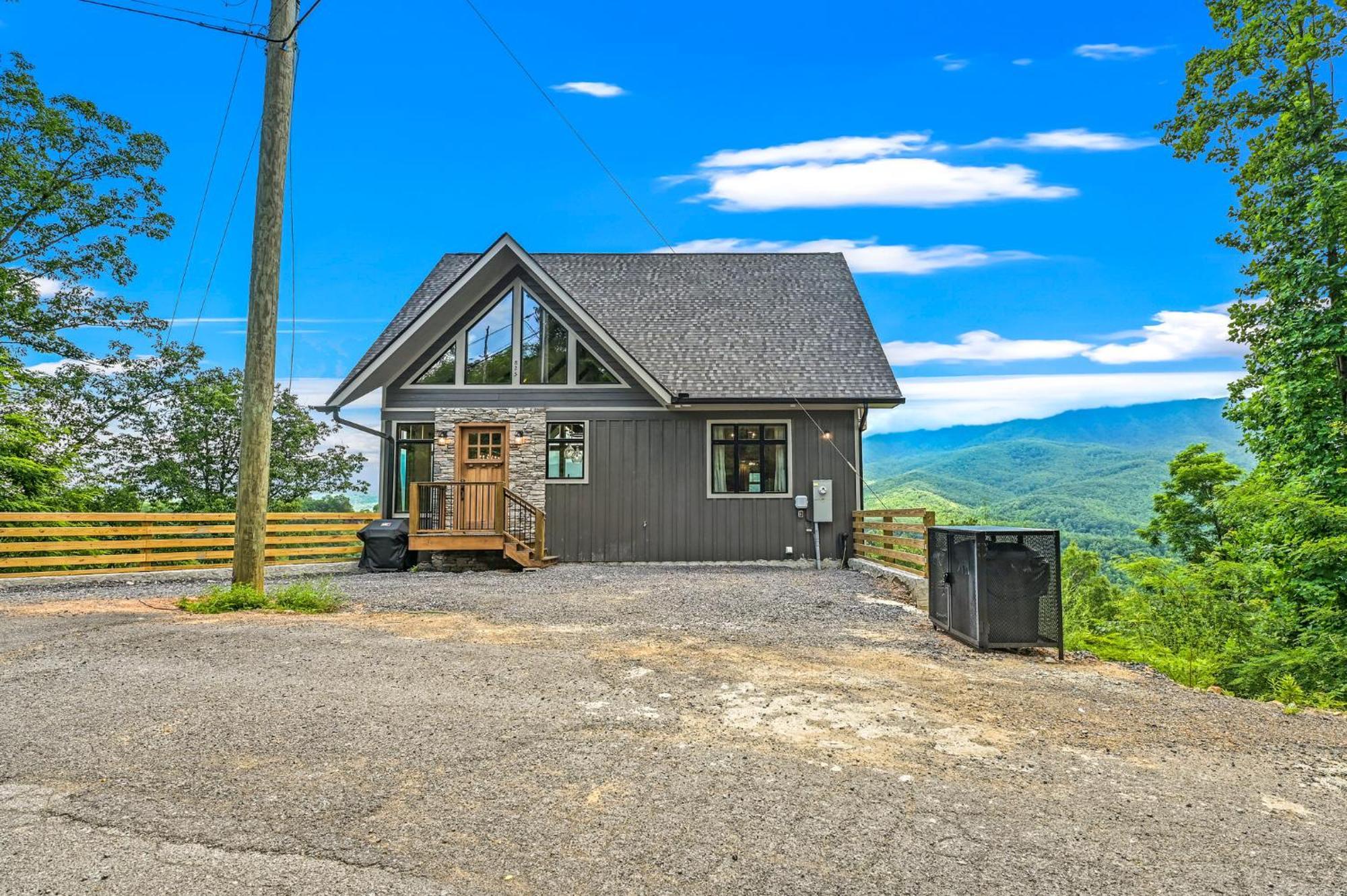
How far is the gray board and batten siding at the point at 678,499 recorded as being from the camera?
14.2m

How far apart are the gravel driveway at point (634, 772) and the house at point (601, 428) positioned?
804cm

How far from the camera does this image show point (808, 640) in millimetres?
6500

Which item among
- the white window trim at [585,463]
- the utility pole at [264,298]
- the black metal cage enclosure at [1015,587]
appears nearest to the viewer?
the black metal cage enclosure at [1015,587]

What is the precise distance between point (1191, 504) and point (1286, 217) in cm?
1731

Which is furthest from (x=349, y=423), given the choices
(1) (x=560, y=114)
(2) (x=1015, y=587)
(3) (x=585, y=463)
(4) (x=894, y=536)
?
(2) (x=1015, y=587)

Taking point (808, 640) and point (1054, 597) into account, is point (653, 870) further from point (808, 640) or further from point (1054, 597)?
point (1054, 597)

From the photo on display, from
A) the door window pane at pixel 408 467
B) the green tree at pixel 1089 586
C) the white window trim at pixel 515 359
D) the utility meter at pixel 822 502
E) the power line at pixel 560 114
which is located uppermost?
the power line at pixel 560 114

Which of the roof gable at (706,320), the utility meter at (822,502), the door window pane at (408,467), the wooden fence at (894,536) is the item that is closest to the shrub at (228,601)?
the door window pane at (408,467)

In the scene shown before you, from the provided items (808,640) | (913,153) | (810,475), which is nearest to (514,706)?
(808,640)

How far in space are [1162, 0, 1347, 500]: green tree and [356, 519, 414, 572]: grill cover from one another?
44.4ft

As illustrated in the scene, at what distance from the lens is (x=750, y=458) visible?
14.4 m

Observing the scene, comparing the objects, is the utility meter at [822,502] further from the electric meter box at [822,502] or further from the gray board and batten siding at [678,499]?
the gray board and batten siding at [678,499]

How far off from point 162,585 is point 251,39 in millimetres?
7231

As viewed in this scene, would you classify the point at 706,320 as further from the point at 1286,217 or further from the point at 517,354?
the point at 1286,217
